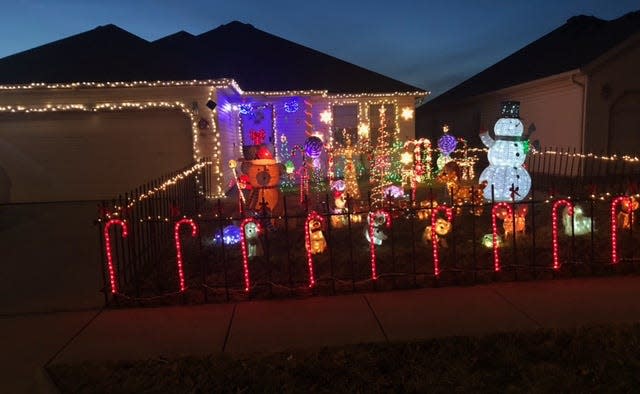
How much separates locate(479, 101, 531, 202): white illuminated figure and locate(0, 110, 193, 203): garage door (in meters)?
7.92

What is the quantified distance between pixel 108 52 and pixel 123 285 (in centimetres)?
1017

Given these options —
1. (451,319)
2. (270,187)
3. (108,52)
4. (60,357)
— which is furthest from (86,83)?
(451,319)

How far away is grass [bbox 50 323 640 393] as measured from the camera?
375 centimetres

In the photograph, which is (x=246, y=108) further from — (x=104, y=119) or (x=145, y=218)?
(x=145, y=218)

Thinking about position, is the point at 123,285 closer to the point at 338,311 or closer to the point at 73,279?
the point at 73,279

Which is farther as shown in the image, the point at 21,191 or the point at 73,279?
the point at 21,191

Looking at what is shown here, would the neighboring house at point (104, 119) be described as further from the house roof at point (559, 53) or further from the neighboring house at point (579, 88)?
the house roof at point (559, 53)

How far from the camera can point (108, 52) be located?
1414 centimetres

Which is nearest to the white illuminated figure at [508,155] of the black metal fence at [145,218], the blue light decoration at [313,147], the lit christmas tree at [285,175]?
the blue light decoration at [313,147]

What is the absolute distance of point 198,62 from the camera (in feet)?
49.8

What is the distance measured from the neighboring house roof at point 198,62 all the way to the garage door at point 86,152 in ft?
3.45

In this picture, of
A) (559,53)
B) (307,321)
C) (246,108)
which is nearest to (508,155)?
(307,321)

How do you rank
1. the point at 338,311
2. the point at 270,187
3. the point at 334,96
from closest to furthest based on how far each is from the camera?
the point at 338,311
the point at 270,187
the point at 334,96

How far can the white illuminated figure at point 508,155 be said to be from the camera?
8.32 meters
